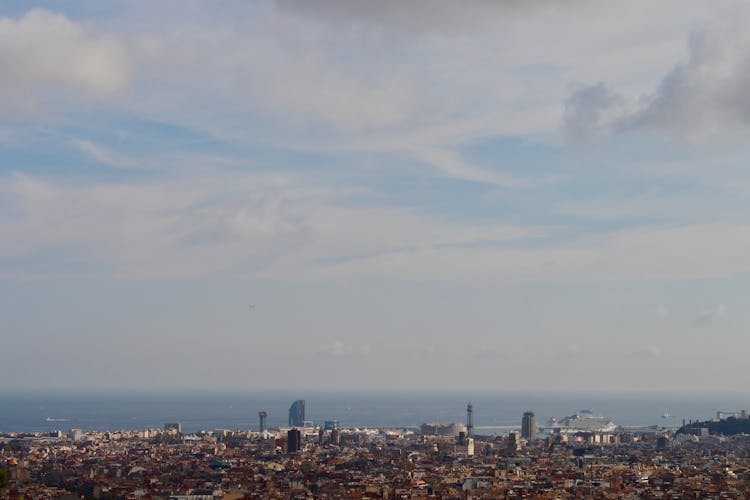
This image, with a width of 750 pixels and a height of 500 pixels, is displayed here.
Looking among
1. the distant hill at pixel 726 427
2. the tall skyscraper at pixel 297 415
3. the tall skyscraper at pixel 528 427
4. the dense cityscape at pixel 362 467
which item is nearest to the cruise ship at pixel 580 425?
the tall skyscraper at pixel 297 415

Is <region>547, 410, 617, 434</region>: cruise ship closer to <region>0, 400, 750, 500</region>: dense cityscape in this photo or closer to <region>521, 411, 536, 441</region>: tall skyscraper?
<region>521, 411, 536, 441</region>: tall skyscraper

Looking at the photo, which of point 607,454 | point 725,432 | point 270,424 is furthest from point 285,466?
point 270,424

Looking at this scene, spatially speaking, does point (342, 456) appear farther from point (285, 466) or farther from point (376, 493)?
point (376, 493)

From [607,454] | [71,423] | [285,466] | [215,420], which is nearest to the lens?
[285,466]

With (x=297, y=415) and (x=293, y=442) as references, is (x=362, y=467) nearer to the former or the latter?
(x=293, y=442)

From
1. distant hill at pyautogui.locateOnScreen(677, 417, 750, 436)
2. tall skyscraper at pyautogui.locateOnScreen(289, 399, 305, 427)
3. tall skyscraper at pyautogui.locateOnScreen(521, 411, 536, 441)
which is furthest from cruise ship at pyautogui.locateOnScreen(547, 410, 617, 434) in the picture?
tall skyscraper at pyautogui.locateOnScreen(521, 411, 536, 441)

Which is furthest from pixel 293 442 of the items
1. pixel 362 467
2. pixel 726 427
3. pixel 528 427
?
pixel 726 427

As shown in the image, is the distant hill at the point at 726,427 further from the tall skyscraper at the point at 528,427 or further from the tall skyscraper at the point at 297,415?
the tall skyscraper at the point at 297,415

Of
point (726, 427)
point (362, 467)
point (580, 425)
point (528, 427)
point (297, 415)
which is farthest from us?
point (580, 425)
